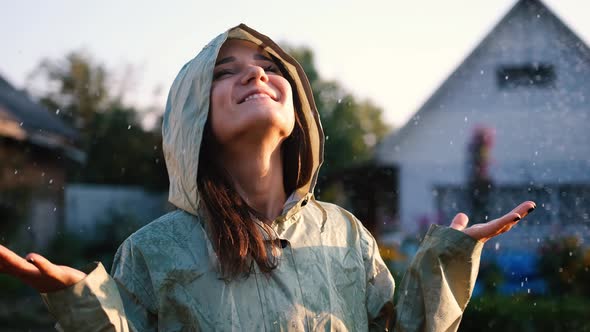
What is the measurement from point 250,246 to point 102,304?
0.41 meters

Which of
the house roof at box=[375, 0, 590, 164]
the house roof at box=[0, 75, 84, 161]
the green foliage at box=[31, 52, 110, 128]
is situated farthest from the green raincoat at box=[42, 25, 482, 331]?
the green foliage at box=[31, 52, 110, 128]

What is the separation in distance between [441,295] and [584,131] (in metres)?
11.7

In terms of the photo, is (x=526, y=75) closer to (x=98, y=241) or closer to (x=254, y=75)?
(x=98, y=241)

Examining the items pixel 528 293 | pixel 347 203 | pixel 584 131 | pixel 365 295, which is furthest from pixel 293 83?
pixel 347 203

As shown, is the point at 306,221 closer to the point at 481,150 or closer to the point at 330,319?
the point at 330,319

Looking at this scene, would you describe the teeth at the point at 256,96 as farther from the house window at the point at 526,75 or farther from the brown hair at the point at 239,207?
the house window at the point at 526,75

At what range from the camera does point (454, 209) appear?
16.4m

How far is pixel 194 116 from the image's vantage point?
2.41m

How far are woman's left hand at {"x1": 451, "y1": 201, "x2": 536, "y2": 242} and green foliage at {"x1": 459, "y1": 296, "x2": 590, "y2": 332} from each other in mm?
4050

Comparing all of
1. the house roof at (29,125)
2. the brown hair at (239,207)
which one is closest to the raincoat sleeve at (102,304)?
the brown hair at (239,207)

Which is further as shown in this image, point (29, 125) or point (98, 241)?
point (98, 241)

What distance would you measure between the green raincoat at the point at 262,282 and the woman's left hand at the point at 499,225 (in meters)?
0.03

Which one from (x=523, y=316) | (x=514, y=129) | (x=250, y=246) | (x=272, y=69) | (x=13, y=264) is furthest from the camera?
(x=514, y=129)

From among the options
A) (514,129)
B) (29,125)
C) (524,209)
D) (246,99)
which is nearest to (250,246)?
(246,99)
